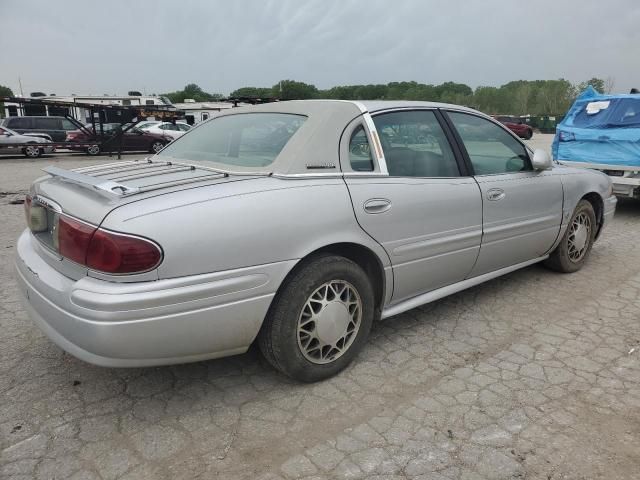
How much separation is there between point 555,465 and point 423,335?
1355 millimetres

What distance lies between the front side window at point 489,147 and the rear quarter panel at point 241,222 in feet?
4.52

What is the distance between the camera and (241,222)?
233 centimetres

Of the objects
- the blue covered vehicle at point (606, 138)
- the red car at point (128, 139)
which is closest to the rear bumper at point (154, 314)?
the blue covered vehicle at point (606, 138)

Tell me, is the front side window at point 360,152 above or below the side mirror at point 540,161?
above

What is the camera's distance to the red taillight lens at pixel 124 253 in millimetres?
2113

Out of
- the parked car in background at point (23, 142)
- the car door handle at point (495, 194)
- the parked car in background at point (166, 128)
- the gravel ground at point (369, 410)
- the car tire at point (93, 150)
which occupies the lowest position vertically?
the car tire at point (93, 150)

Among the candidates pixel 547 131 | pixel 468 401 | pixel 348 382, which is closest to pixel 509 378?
pixel 468 401

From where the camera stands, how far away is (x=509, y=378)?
2908 millimetres

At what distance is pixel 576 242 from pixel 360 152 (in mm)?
2842

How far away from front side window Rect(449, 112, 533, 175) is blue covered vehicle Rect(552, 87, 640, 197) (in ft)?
14.1

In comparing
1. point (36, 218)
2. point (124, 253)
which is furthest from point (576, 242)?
point (36, 218)

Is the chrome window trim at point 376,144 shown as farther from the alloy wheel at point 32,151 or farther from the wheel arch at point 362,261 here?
the alloy wheel at point 32,151

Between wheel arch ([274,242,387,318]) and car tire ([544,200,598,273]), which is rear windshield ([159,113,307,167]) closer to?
wheel arch ([274,242,387,318])

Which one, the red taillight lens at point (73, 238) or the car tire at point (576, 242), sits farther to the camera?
the car tire at point (576, 242)
